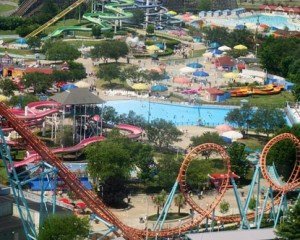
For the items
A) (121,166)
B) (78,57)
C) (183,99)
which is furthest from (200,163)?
(78,57)

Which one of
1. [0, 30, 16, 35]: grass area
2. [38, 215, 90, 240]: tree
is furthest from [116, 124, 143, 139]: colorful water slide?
[0, 30, 16, 35]: grass area

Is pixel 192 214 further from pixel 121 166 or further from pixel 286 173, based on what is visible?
pixel 286 173

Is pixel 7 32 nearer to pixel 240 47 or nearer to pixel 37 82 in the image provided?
pixel 240 47

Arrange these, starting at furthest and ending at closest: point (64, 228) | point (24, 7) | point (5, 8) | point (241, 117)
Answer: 1. point (5, 8)
2. point (24, 7)
3. point (241, 117)
4. point (64, 228)

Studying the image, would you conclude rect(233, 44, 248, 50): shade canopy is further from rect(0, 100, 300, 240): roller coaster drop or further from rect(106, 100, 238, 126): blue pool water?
rect(0, 100, 300, 240): roller coaster drop

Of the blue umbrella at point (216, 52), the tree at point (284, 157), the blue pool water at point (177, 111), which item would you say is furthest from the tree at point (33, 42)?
the tree at point (284, 157)

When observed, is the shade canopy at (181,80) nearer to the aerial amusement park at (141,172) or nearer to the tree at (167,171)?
the aerial amusement park at (141,172)

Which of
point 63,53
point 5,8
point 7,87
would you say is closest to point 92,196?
point 7,87
